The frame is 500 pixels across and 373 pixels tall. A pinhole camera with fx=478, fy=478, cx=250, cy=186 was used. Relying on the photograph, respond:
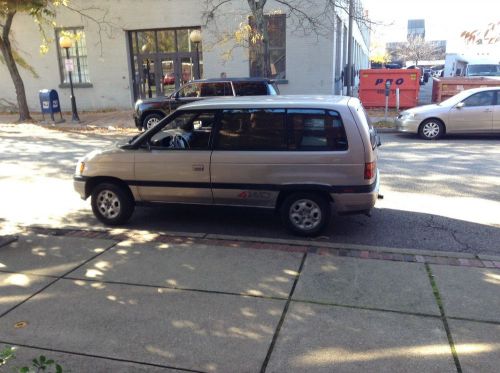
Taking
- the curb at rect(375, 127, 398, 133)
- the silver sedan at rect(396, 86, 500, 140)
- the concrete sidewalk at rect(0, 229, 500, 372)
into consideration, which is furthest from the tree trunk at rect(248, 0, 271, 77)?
the concrete sidewalk at rect(0, 229, 500, 372)

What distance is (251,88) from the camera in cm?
1422

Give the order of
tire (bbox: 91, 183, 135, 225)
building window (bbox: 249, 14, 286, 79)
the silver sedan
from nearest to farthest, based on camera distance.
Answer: tire (bbox: 91, 183, 135, 225)
the silver sedan
building window (bbox: 249, 14, 286, 79)

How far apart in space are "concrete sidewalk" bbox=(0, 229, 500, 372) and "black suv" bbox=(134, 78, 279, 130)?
924 cm

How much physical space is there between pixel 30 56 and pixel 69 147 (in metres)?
12.9

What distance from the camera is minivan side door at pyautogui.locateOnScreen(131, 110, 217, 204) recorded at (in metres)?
5.86

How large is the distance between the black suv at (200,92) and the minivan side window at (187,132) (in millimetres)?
8172

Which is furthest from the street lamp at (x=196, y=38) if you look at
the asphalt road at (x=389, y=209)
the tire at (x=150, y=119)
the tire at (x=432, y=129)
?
the tire at (x=432, y=129)

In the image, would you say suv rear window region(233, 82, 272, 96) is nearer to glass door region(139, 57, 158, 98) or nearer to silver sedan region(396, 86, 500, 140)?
silver sedan region(396, 86, 500, 140)

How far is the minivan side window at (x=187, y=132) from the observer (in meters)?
5.89

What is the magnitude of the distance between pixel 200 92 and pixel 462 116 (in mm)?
7682

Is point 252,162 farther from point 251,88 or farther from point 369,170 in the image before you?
point 251,88

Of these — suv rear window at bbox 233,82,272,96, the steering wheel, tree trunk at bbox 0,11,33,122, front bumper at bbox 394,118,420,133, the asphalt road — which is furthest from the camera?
tree trunk at bbox 0,11,33,122

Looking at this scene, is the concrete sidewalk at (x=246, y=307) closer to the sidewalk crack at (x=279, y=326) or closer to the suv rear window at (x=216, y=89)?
the sidewalk crack at (x=279, y=326)

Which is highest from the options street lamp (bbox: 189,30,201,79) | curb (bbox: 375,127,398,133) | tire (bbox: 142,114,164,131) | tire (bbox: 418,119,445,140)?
street lamp (bbox: 189,30,201,79)
